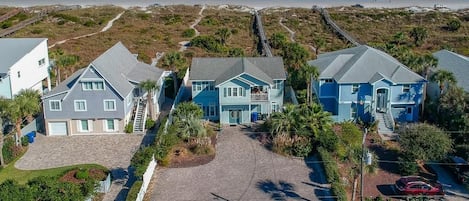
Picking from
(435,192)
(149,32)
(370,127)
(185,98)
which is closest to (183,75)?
(185,98)

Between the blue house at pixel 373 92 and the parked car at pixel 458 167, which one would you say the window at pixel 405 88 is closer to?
the blue house at pixel 373 92

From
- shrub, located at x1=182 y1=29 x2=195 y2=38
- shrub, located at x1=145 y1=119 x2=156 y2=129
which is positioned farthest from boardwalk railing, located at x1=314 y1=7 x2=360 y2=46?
shrub, located at x1=145 y1=119 x2=156 y2=129

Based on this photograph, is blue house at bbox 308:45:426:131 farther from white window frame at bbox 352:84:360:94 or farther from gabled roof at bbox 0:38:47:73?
gabled roof at bbox 0:38:47:73

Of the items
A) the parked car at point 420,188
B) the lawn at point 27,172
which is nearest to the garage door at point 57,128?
the lawn at point 27,172

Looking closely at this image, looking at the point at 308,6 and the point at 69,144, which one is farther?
the point at 308,6

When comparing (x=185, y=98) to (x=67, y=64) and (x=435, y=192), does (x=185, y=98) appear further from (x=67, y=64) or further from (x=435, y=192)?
Answer: (x=435, y=192)

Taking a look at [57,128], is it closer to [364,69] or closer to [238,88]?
[238,88]
